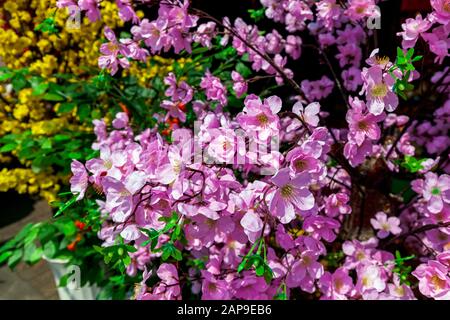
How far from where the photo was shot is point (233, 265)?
1.51 m

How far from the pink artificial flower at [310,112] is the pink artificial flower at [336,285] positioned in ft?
1.97

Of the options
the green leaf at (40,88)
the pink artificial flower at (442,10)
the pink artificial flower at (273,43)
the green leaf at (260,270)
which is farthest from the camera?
the green leaf at (40,88)

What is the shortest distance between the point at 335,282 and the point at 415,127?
1.17 m

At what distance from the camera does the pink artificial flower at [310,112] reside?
1.10m

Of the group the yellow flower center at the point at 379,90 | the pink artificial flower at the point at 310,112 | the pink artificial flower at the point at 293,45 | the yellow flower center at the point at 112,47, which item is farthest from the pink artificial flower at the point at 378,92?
the pink artificial flower at the point at 293,45

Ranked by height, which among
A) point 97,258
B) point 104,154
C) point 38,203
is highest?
point 104,154

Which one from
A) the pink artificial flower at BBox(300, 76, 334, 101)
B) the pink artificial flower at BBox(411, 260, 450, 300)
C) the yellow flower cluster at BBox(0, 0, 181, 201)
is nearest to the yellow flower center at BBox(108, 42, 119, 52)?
the yellow flower cluster at BBox(0, 0, 181, 201)

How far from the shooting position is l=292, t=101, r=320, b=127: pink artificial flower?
43.3 inches

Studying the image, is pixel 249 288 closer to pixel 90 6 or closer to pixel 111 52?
pixel 111 52

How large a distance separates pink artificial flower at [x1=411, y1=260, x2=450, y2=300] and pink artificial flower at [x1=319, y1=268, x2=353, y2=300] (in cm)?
30

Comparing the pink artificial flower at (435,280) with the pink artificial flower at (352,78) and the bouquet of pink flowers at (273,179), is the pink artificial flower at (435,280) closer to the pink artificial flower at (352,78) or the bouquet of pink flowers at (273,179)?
the bouquet of pink flowers at (273,179)
